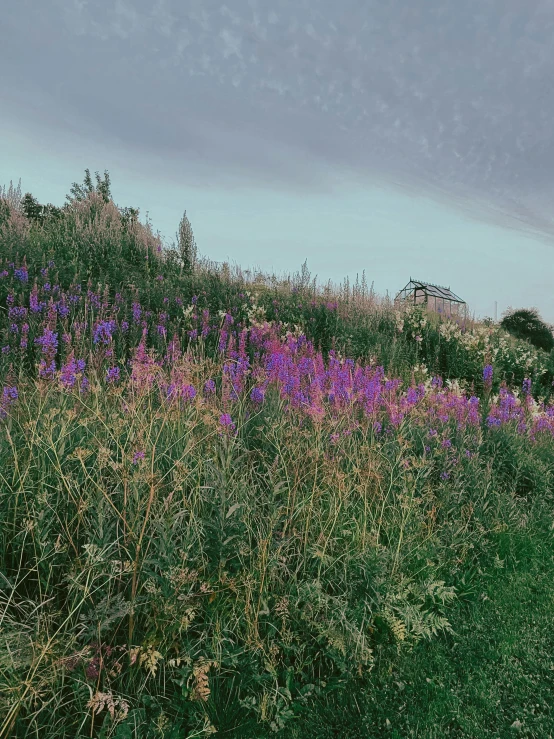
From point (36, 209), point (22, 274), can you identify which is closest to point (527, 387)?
point (22, 274)

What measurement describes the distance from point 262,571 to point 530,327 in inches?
872

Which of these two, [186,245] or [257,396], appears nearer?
[257,396]

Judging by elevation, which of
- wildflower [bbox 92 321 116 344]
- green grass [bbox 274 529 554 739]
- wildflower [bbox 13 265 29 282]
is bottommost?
green grass [bbox 274 529 554 739]

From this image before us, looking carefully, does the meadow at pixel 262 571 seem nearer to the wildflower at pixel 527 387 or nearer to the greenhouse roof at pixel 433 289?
the wildflower at pixel 527 387

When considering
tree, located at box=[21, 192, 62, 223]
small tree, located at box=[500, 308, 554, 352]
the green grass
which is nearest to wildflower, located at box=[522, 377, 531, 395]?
the green grass

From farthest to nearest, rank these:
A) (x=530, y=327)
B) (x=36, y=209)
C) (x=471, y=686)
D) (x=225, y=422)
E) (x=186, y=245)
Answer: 1. (x=530, y=327)
2. (x=36, y=209)
3. (x=186, y=245)
4. (x=225, y=422)
5. (x=471, y=686)

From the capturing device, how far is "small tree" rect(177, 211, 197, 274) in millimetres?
12641

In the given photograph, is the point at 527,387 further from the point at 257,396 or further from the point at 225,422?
the point at 225,422

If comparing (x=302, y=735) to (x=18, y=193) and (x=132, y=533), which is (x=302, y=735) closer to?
(x=132, y=533)

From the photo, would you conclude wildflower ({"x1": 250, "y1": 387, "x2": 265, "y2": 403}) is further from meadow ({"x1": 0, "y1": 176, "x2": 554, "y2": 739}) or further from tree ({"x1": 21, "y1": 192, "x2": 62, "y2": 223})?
tree ({"x1": 21, "y1": 192, "x2": 62, "y2": 223})

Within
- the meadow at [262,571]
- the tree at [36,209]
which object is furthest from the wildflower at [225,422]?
the tree at [36,209]

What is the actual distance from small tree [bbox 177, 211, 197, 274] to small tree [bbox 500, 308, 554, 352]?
13.4 m

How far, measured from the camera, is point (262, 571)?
2.52m

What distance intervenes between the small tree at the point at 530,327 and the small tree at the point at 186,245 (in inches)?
528
